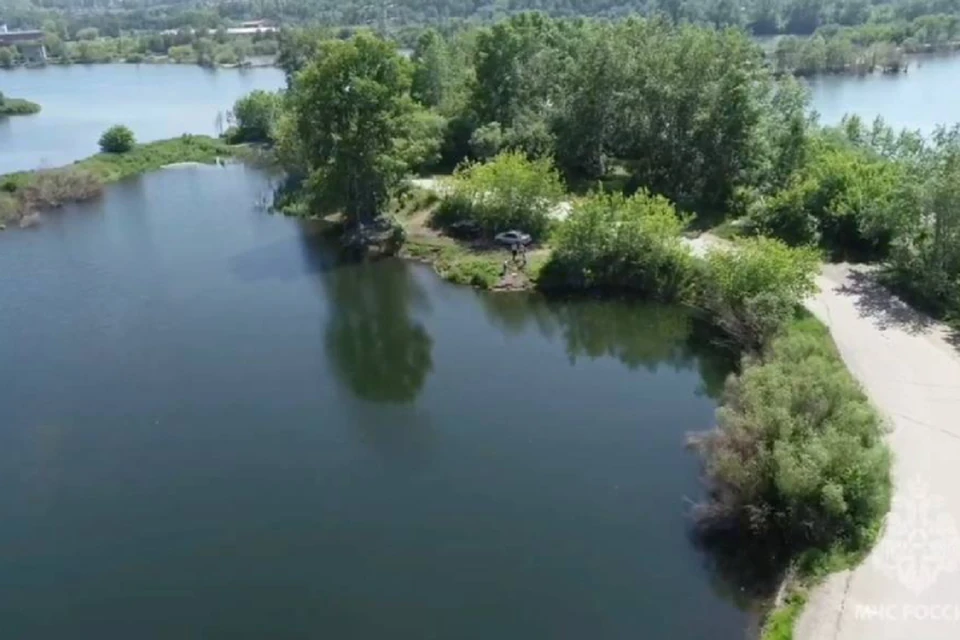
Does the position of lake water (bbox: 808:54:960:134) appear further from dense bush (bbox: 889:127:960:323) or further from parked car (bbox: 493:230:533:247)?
parked car (bbox: 493:230:533:247)

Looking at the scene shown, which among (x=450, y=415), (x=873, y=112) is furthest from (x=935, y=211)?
(x=873, y=112)

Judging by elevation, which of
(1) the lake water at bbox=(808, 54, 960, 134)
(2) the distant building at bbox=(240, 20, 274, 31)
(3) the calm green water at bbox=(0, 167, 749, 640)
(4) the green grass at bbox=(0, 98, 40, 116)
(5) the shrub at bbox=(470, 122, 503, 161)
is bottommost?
(3) the calm green water at bbox=(0, 167, 749, 640)

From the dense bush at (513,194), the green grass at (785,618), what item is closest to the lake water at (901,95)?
the dense bush at (513,194)

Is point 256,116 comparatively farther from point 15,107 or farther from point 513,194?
point 513,194

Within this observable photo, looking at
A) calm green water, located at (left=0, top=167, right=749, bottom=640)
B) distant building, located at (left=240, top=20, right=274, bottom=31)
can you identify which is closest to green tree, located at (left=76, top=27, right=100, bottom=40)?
distant building, located at (left=240, top=20, right=274, bottom=31)

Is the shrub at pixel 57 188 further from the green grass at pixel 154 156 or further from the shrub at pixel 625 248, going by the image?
the shrub at pixel 625 248

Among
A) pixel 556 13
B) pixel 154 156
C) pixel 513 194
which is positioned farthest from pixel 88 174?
pixel 556 13
